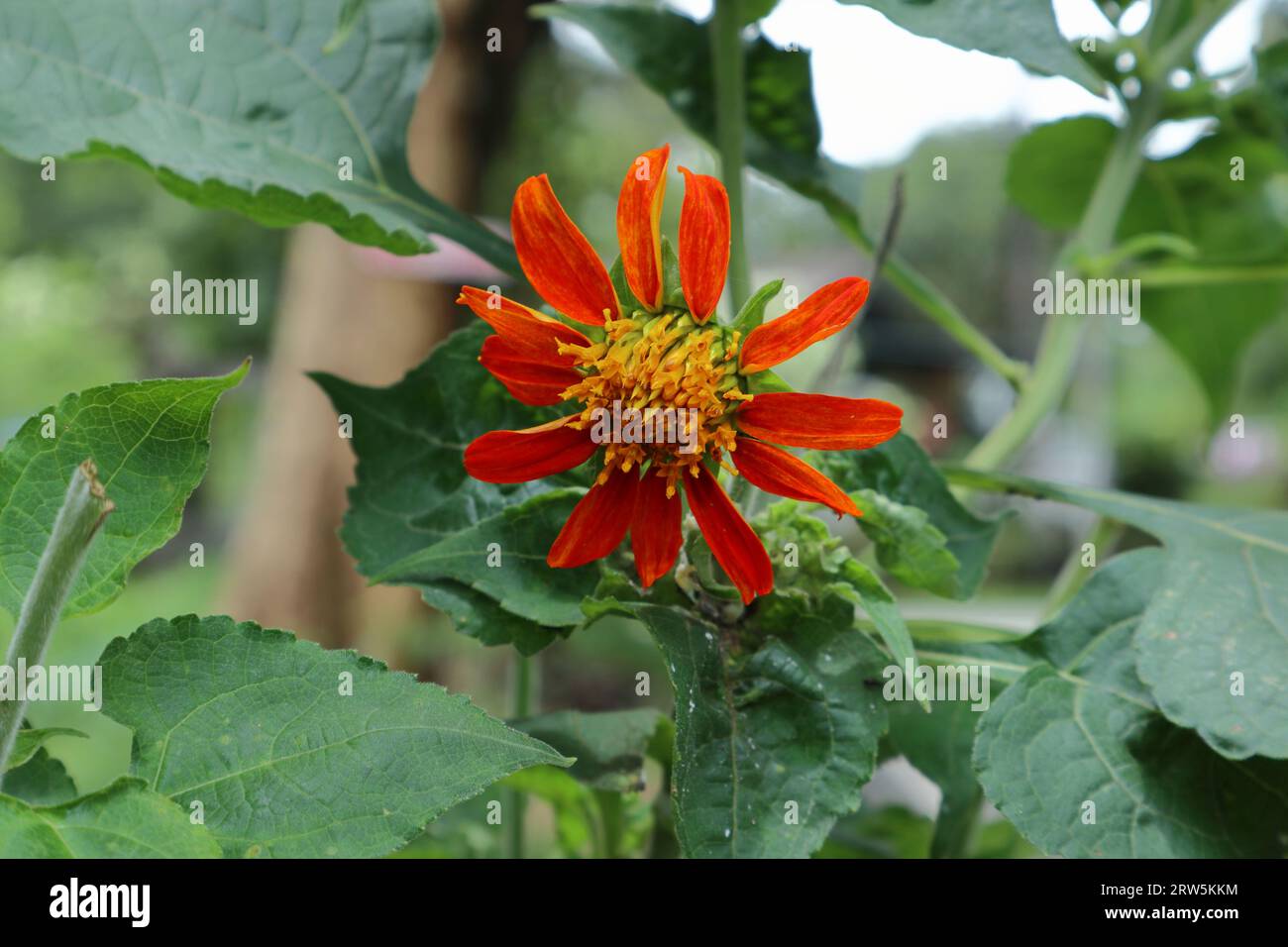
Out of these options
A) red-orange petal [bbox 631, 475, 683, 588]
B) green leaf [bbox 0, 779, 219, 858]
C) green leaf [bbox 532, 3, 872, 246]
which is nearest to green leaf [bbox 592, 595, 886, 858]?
red-orange petal [bbox 631, 475, 683, 588]

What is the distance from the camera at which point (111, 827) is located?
24 cm

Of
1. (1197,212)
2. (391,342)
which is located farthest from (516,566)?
(391,342)

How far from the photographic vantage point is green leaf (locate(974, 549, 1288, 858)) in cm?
31

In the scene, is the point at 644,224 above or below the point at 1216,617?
above

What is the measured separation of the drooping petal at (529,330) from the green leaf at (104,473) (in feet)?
0.26

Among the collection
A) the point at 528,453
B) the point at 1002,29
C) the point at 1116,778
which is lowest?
the point at 1116,778

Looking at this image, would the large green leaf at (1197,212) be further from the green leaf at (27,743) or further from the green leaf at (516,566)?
the green leaf at (27,743)

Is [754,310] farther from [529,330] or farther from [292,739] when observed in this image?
[292,739]

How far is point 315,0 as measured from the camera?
1.47 feet

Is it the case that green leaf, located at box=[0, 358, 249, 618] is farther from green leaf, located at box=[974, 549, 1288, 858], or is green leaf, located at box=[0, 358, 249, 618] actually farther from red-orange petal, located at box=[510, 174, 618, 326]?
green leaf, located at box=[974, 549, 1288, 858]

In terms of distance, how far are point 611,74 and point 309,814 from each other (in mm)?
2808

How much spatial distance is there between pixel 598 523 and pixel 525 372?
0.05 meters

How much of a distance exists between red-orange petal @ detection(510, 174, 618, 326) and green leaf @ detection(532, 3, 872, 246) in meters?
0.18
